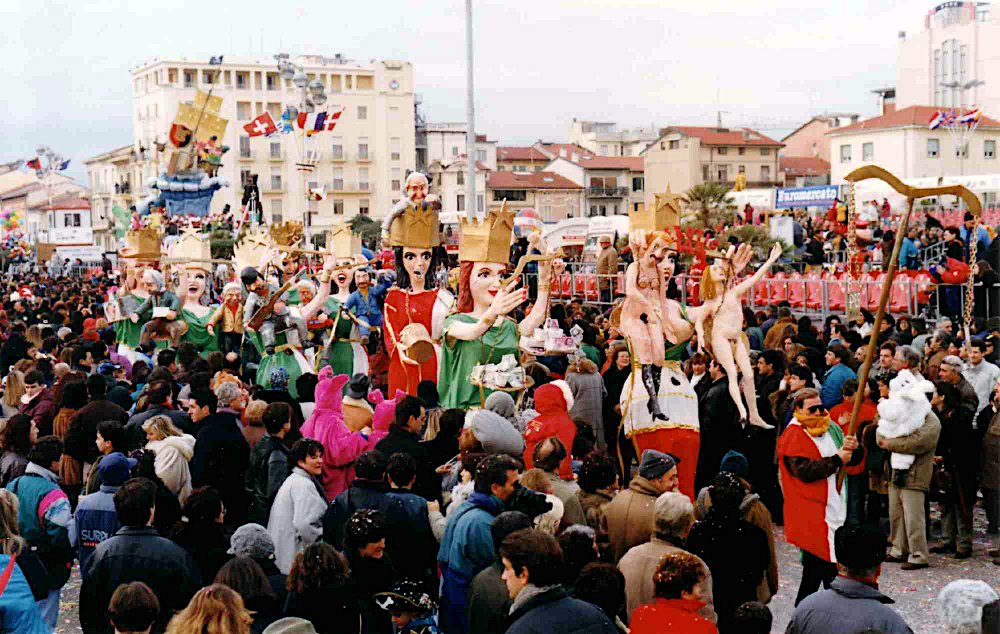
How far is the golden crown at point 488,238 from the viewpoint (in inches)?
386

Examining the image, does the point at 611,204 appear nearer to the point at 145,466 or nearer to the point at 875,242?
the point at 875,242

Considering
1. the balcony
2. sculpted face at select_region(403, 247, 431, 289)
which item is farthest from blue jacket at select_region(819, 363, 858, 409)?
the balcony

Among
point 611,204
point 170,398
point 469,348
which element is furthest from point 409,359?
point 611,204

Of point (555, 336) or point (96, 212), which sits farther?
point (96, 212)

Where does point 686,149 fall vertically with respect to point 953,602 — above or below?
above

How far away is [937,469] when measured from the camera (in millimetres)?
9188

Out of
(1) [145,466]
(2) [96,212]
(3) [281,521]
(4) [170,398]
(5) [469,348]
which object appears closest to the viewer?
(3) [281,521]

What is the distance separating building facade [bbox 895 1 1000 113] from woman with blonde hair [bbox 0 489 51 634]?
36.9 metres

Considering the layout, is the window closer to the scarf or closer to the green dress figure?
the green dress figure

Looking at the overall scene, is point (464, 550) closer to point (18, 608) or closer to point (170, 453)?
point (18, 608)

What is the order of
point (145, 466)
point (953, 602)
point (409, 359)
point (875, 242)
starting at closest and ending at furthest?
point (953, 602), point (145, 466), point (409, 359), point (875, 242)

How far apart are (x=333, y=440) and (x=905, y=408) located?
406cm

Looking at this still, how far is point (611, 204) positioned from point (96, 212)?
4874cm

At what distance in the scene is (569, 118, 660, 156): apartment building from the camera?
3334 inches
